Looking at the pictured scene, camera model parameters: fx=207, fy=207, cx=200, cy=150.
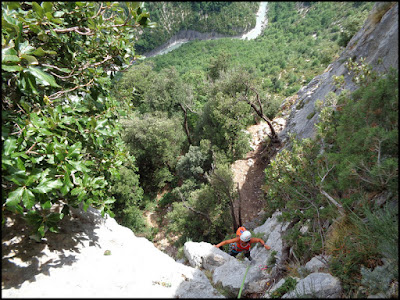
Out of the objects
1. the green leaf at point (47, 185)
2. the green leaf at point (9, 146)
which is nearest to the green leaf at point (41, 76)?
the green leaf at point (9, 146)

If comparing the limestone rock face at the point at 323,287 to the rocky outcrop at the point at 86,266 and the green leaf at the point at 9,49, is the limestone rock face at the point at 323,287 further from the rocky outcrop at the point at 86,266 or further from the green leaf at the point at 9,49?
the green leaf at the point at 9,49

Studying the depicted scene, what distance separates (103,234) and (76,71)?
3357mm

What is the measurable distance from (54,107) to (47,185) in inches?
66.6

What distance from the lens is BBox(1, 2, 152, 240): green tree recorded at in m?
2.33

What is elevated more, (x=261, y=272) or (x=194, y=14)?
(x=194, y=14)

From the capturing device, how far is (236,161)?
1681 centimetres

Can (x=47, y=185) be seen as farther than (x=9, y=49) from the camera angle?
Yes

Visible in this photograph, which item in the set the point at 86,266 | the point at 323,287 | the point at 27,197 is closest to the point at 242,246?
the point at 323,287

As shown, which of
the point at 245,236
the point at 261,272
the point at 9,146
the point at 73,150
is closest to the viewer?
the point at 9,146

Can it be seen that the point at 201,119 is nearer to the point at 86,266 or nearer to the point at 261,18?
the point at 261,18

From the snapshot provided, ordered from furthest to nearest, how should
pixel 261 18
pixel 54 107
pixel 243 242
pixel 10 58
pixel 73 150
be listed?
pixel 261 18
pixel 243 242
pixel 54 107
pixel 73 150
pixel 10 58

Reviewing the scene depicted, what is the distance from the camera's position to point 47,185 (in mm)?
2459

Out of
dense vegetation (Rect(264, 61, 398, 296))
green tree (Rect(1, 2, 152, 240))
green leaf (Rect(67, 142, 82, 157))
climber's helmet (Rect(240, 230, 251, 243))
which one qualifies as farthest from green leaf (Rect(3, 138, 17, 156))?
climber's helmet (Rect(240, 230, 251, 243))

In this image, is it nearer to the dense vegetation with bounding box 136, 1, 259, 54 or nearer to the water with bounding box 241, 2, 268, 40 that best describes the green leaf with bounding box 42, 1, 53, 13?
the dense vegetation with bounding box 136, 1, 259, 54
